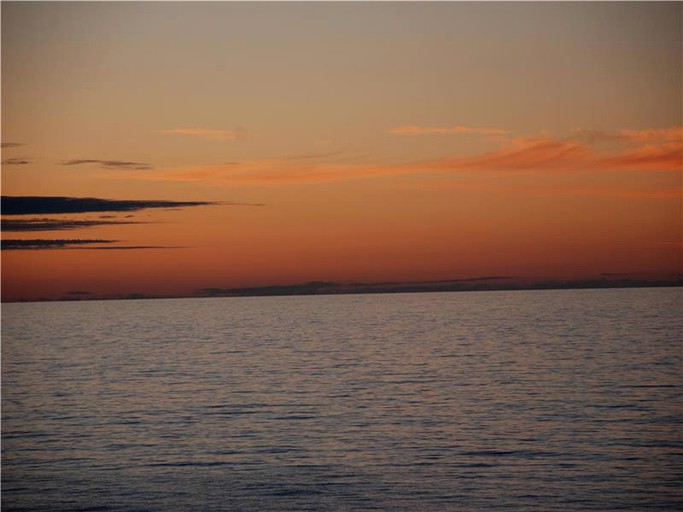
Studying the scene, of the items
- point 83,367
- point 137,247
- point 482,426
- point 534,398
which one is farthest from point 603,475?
point 137,247

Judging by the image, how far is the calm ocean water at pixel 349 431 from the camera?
33.1 metres

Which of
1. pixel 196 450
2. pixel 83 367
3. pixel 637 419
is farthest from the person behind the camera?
pixel 83 367

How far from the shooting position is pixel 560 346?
97.4 metres

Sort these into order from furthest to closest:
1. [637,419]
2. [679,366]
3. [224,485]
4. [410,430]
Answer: [679,366], [637,419], [410,430], [224,485]

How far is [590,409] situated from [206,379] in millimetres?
31853

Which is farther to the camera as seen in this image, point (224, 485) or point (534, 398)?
point (534, 398)

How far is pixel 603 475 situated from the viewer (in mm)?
35719

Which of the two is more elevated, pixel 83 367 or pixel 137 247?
pixel 137 247

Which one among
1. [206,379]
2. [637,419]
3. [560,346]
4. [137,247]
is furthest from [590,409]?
[137,247]

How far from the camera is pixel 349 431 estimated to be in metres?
44.4

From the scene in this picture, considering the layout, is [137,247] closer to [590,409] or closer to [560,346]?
[560,346]

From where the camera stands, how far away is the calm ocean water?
3306 cm

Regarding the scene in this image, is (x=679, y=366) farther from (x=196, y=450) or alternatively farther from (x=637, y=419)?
(x=196, y=450)

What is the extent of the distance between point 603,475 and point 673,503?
401 centimetres
